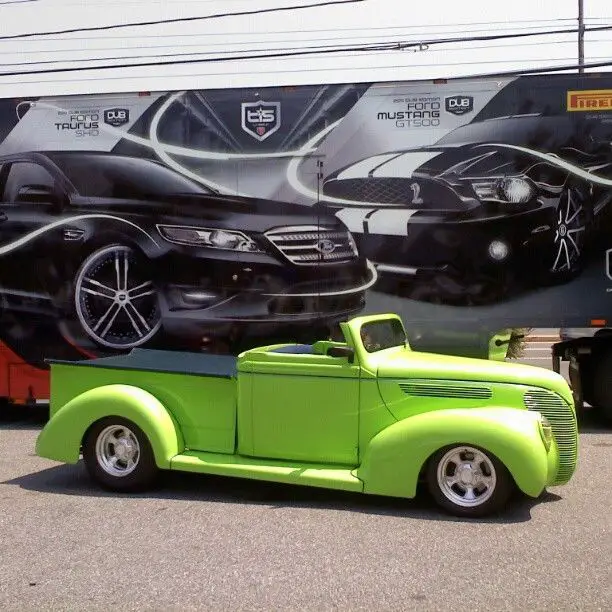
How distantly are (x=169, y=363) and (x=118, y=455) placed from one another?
2.97ft

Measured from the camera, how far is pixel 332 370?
656 centimetres

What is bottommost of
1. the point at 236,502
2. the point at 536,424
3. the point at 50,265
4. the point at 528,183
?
the point at 236,502

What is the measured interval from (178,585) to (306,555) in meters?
0.87

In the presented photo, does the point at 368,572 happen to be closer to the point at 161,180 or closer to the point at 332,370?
the point at 332,370

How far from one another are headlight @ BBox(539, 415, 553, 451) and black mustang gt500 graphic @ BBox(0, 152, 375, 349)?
3.98 meters

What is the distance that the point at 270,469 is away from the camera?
654cm

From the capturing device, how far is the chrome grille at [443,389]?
249 inches

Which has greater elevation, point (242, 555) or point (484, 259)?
point (484, 259)

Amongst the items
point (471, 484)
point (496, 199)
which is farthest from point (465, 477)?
point (496, 199)

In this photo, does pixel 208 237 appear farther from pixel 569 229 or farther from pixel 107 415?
pixel 569 229

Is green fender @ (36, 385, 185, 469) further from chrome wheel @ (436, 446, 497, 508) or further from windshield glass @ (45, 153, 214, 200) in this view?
windshield glass @ (45, 153, 214, 200)

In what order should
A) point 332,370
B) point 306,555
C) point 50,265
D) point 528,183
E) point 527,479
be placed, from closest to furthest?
point 306,555 < point 527,479 < point 332,370 < point 528,183 < point 50,265

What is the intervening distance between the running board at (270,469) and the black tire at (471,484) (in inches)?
21.8

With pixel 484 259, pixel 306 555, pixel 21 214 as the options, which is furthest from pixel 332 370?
pixel 21 214
